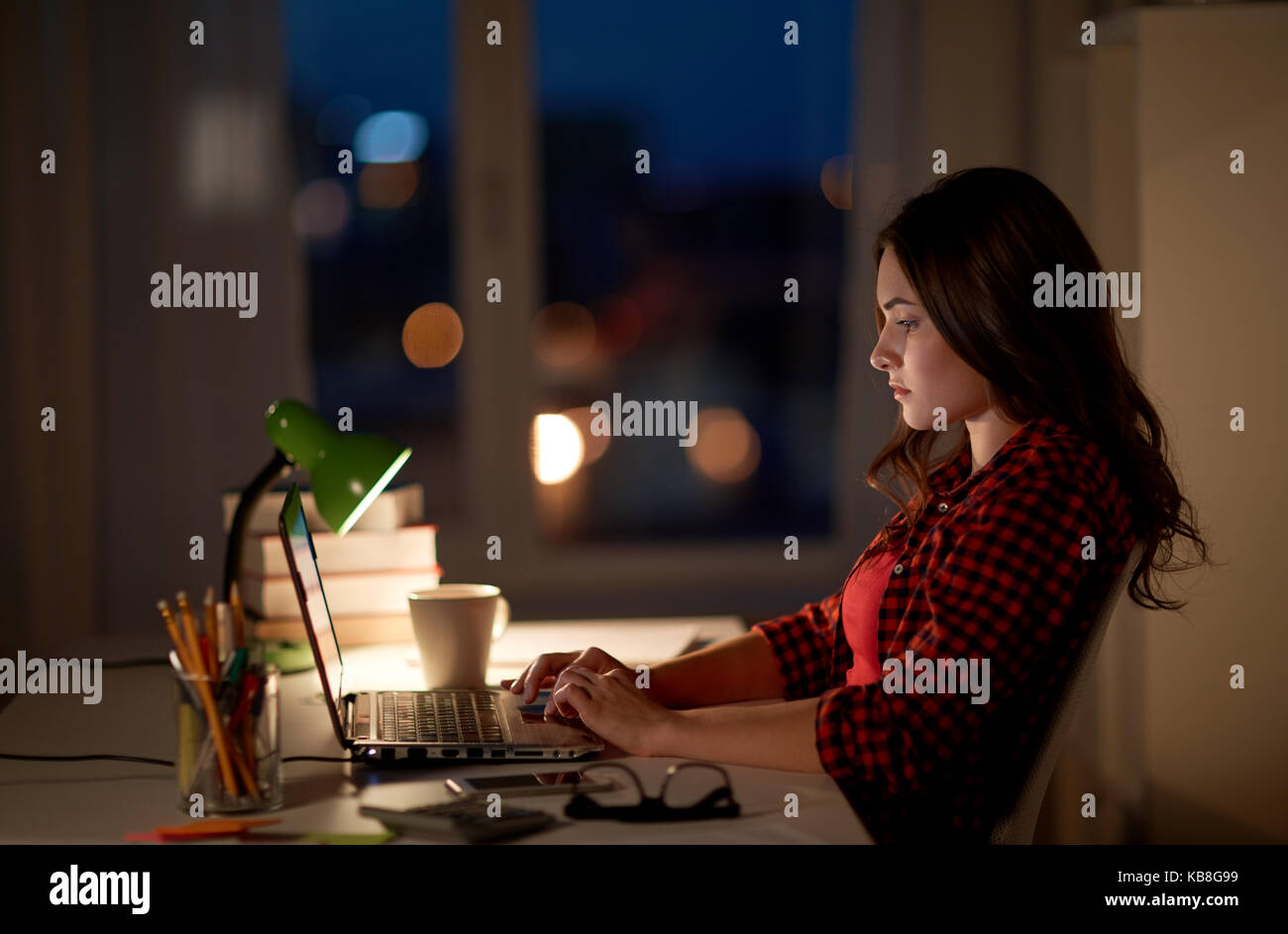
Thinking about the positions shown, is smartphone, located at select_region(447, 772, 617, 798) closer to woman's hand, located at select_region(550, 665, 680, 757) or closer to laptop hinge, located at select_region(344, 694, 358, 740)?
woman's hand, located at select_region(550, 665, 680, 757)

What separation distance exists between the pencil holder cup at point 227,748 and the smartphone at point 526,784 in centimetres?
16

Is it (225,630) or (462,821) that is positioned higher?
(225,630)

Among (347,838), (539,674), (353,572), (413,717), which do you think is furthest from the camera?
(353,572)

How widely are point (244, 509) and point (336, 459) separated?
0.22 m

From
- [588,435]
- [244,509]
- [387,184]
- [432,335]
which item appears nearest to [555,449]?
[588,435]

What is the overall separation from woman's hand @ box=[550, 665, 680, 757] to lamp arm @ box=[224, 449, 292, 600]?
0.45m

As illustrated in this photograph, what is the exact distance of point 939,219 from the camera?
4.56ft

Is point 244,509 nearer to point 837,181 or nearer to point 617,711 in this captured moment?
point 617,711

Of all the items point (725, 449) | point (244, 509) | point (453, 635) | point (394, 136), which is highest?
point (394, 136)

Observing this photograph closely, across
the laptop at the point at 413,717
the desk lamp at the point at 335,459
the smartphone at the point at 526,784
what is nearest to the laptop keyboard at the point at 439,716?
the laptop at the point at 413,717

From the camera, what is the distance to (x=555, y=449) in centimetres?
333
